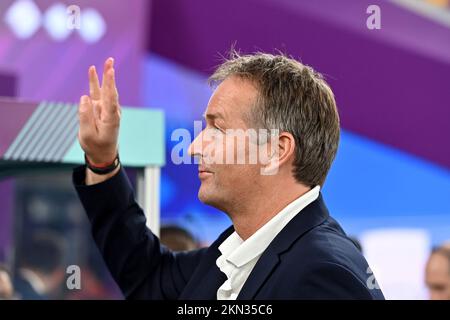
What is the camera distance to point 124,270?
196cm

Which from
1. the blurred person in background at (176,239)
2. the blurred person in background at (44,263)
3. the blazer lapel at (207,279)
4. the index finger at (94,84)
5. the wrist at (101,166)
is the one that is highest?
the index finger at (94,84)

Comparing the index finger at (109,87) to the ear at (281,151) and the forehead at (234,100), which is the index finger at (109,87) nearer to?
the forehead at (234,100)

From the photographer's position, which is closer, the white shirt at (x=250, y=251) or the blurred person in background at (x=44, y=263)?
the white shirt at (x=250, y=251)

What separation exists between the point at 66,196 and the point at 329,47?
3.27 m

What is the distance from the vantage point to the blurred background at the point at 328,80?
4418mm

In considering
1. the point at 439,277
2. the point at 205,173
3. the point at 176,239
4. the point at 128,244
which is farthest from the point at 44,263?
the point at 205,173

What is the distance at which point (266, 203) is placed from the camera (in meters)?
1.76

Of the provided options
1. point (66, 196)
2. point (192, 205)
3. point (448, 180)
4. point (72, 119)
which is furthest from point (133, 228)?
point (66, 196)

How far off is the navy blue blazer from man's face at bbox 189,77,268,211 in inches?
5.6

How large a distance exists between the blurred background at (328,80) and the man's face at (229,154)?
265 centimetres

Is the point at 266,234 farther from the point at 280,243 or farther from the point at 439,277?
the point at 439,277

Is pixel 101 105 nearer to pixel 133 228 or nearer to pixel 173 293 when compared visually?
pixel 133 228

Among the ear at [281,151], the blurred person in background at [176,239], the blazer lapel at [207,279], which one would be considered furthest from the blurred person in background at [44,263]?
the ear at [281,151]

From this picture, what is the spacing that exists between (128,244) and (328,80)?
9.19 ft
